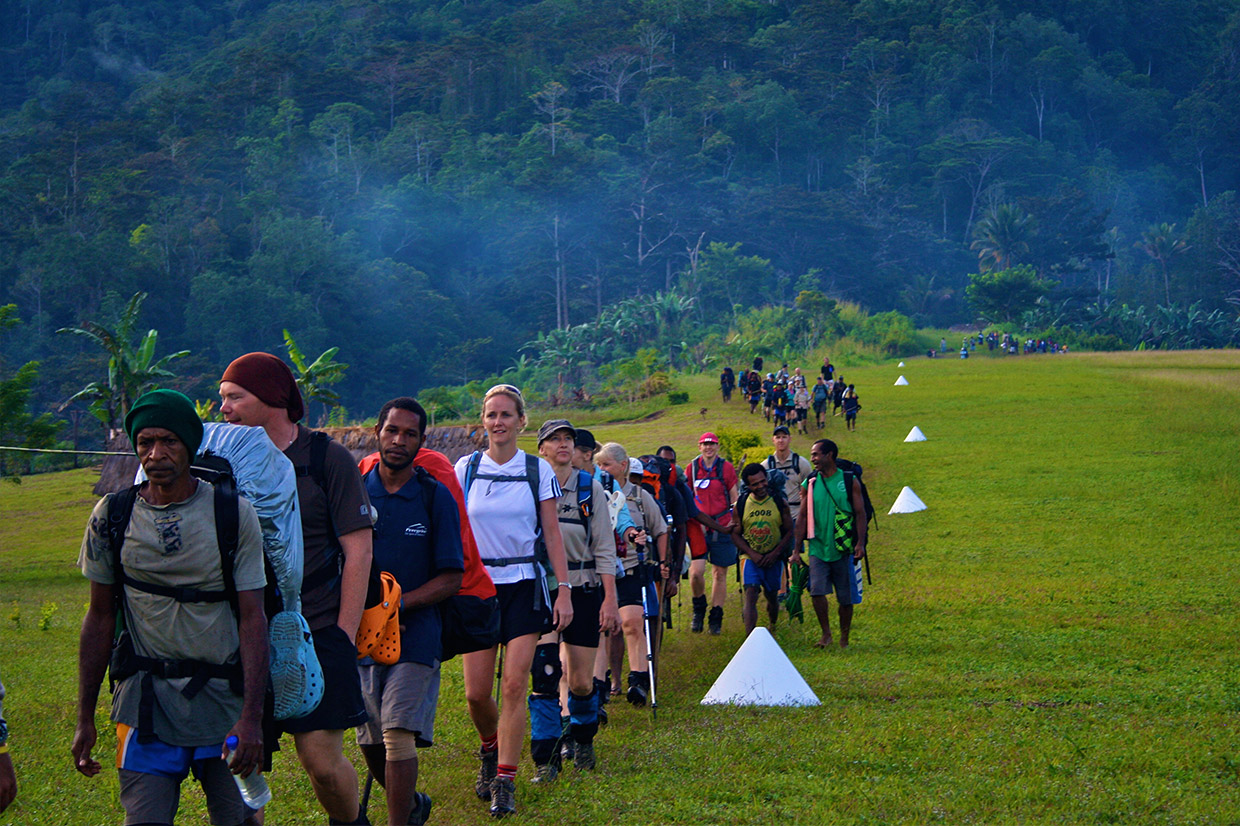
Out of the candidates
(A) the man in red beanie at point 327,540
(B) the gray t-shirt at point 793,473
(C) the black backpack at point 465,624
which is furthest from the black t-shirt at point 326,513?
(B) the gray t-shirt at point 793,473

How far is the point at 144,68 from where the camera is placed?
12119 cm

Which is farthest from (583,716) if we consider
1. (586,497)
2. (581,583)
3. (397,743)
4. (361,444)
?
(361,444)

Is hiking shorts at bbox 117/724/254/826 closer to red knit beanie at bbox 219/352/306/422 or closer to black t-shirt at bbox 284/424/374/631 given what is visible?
black t-shirt at bbox 284/424/374/631

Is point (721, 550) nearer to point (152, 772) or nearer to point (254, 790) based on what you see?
point (254, 790)

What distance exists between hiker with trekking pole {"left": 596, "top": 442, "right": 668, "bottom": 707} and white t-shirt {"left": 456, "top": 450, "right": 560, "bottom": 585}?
1.90m

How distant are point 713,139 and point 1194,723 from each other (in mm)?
92814

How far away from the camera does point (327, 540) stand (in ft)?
12.6

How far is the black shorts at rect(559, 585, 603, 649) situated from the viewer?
604cm

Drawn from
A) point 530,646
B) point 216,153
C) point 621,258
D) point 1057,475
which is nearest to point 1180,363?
point 1057,475

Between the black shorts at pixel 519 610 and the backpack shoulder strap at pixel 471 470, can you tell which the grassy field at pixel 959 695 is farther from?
the backpack shoulder strap at pixel 471 470

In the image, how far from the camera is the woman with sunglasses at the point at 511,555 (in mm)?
5297

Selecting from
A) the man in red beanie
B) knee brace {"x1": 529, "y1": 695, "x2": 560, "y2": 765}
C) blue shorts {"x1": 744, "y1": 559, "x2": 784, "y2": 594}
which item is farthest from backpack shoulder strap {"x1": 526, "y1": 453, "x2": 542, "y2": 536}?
blue shorts {"x1": 744, "y1": 559, "x2": 784, "y2": 594}

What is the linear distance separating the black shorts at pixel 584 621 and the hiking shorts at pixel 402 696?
153cm

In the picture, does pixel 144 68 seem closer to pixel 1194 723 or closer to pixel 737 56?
pixel 737 56
